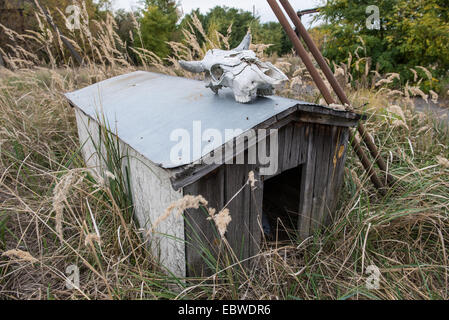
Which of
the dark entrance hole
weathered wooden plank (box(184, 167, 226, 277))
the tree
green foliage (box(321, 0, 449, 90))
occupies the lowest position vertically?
the dark entrance hole

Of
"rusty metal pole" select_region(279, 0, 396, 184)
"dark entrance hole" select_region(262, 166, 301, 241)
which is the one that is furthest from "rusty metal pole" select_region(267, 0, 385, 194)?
"dark entrance hole" select_region(262, 166, 301, 241)

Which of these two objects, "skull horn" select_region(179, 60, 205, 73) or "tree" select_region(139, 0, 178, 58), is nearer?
"skull horn" select_region(179, 60, 205, 73)

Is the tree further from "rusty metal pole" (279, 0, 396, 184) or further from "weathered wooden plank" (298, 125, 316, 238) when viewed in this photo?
"weathered wooden plank" (298, 125, 316, 238)

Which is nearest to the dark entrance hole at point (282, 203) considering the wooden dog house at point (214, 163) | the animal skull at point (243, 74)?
the wooden dog house at point (214, 163)

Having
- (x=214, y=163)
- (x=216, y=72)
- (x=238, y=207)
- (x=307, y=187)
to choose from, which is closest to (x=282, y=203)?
(x=307, y=187)

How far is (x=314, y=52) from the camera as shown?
206 cm

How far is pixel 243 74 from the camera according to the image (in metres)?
1.63

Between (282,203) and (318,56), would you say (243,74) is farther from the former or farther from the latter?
(282,203)

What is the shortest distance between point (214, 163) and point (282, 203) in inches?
55.9

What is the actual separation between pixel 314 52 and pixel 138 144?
1.45 m

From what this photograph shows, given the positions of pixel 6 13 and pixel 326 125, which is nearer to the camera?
pixel 326 125

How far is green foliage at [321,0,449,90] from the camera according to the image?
19.4 feet
